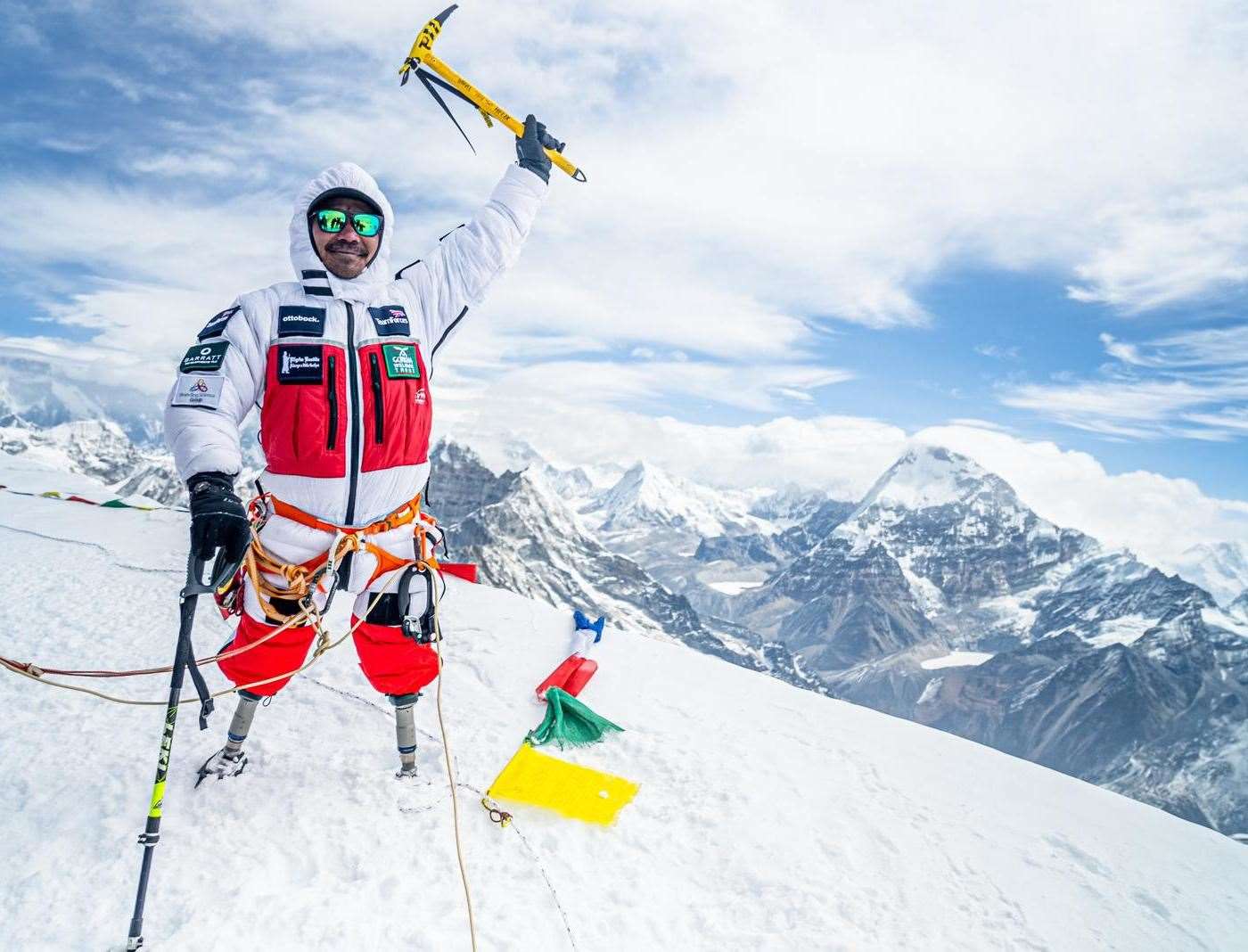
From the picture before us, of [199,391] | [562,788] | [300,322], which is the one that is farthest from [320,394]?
[562,788]

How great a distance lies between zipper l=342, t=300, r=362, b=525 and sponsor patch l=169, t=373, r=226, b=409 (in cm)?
70

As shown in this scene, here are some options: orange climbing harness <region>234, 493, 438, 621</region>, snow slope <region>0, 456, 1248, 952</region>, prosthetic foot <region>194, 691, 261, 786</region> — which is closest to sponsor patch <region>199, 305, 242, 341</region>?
orange climbing harness <region>234, 493, 438, 621</region>

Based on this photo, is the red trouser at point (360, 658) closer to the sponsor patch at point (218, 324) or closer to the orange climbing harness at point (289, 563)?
the orange climbing harness at point (289, 563)

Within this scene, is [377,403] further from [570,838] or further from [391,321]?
[570,838]

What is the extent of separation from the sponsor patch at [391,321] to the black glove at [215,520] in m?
1.33

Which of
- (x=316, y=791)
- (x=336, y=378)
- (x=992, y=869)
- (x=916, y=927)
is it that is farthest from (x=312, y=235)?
(x=992, y=869)

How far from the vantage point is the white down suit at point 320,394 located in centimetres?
404

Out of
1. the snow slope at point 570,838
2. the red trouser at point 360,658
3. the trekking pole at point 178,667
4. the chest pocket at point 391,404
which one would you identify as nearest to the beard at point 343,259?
the chest pocket at point 391,404

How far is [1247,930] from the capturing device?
5129mm

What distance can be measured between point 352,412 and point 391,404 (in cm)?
24

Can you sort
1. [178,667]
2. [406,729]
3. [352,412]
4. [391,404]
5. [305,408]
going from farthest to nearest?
[406,729] < [391,404] < [352,412] < [305,408] < [178,667]

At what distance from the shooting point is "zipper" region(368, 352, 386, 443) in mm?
4344

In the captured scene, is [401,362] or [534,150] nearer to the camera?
[401,362]

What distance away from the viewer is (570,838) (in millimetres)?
4719
